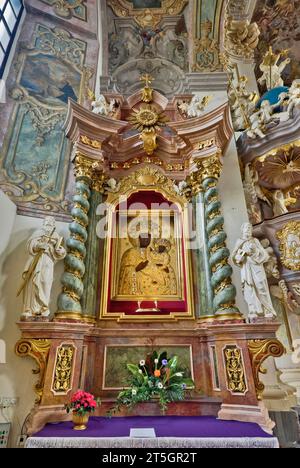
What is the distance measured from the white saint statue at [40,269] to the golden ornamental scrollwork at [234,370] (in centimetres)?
247

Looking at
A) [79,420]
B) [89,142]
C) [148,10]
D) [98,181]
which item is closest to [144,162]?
[98,181]

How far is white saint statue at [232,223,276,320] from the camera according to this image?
3574 mm

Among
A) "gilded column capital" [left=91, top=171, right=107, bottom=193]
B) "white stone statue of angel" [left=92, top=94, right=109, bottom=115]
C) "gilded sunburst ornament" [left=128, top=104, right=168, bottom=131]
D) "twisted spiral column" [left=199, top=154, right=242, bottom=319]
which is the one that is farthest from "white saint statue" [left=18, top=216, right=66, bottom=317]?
"gilded sunburst ornament" [left=128, top=104, right=168, bottom=131]

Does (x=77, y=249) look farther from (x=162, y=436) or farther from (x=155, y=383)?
(x=162, y=436)

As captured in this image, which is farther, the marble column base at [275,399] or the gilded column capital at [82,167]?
the gilded column capital at [82,167]

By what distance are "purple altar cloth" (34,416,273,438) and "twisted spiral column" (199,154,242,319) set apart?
1261mm

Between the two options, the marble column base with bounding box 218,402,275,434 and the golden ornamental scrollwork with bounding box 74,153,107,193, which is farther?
the golden ornamental scrollwork with bounding box 74,153,107,193

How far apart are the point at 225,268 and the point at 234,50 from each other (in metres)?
7.76

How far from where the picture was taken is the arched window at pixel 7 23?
5.60 m

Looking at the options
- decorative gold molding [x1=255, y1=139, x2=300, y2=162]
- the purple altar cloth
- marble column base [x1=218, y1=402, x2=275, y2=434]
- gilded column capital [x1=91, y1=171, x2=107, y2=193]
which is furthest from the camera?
decorative gold molding [x1=255, y1=139, x2=300, y2=162]

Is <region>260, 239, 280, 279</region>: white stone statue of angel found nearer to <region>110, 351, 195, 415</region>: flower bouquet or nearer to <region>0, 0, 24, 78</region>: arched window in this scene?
<region>110, 351, 195, 415</region>: flower bouquet

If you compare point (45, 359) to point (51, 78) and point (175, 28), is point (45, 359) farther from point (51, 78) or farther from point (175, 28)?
point (175, 28)

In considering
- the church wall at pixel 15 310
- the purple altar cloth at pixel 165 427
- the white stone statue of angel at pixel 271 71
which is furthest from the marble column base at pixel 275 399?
the white stone statue of angel at pixel 271 71

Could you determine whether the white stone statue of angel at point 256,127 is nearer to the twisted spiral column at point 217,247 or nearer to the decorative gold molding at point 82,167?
the twisted spiral column at point 217,247
